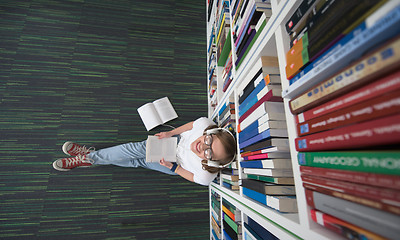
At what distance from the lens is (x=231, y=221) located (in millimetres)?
1216

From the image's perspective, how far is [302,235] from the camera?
0.53 m

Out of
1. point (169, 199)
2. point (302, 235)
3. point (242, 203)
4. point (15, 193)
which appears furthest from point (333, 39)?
point (15, 193)

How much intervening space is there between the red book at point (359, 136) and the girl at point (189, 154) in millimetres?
717

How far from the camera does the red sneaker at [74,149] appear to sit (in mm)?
1658

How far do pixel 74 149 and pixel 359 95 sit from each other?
2.03 meters

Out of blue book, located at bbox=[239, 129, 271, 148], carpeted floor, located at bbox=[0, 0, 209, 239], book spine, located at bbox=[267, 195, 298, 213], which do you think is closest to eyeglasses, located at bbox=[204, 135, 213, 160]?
blue book, located at bbox=[239, 129, 271, 148]

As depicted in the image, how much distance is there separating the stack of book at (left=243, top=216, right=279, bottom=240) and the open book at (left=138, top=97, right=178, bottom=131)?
52.9 inches

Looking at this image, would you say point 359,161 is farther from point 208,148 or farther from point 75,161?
point 75,161

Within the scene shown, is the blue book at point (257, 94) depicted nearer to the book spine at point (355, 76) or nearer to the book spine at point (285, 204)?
the book spine at point (355, 76)

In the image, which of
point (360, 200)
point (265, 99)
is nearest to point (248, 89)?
point (265, 99)

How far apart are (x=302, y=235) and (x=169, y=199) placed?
5.21ft

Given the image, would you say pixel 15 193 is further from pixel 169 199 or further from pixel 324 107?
pixel 324 107

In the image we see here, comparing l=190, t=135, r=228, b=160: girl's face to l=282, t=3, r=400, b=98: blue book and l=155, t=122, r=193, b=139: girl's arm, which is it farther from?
l=282, t=3, r=400, b=98: blue book

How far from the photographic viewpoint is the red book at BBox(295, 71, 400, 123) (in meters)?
0.32
